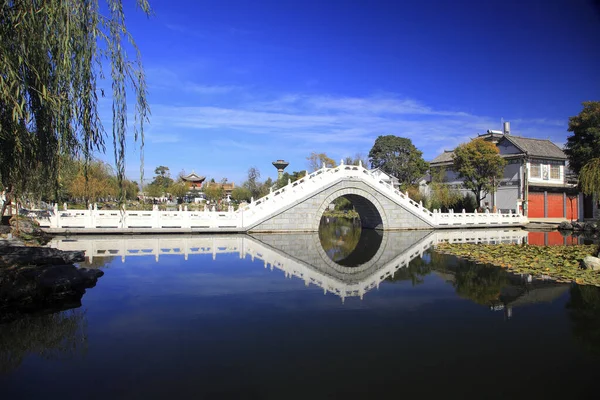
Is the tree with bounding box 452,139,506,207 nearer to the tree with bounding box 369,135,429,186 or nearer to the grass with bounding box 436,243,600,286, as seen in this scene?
the tree with bounding box 369,135,429,186

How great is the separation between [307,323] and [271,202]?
40.1 ft

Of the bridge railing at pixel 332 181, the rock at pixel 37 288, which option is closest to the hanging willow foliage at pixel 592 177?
the bridge railing at pixel 332 181

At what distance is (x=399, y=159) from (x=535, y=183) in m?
11.5

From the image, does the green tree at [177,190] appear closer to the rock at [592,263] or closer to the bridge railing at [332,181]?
the bridge railing at [332,181]

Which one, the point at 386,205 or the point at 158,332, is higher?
the point at 386,205

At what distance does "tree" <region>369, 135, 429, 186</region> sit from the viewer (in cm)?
3334

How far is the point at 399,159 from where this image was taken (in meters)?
35.5

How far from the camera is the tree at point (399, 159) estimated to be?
33.3 metres

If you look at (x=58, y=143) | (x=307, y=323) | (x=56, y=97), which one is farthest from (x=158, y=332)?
(x=56, y=97)

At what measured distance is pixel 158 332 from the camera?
5.10 meters

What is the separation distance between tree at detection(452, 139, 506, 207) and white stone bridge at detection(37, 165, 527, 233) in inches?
101

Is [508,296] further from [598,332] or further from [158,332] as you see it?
[158,332]

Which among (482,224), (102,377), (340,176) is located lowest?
(102,377)

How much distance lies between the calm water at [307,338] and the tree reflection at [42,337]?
0.02 m
